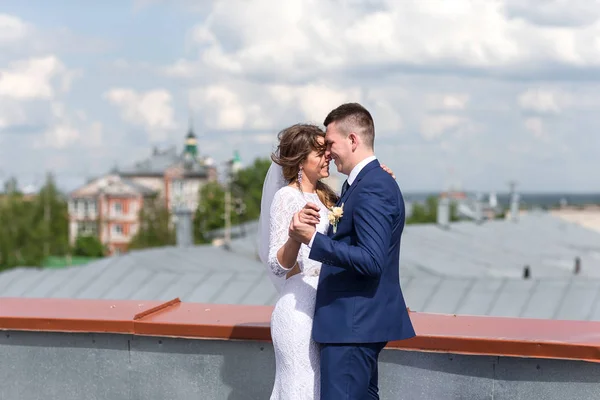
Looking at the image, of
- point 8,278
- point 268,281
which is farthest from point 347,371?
point 8,278

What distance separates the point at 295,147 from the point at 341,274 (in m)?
0.68

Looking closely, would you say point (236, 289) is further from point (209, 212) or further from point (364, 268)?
point (209, 212)

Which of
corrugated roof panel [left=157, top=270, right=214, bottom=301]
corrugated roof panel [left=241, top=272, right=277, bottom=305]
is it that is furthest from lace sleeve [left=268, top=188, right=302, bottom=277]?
corrugated roof panel [left=157, top=270, right=214, bottom=301]

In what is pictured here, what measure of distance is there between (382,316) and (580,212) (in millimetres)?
115527

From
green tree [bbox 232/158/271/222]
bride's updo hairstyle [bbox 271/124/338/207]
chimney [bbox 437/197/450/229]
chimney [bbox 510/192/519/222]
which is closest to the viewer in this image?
bride's updo hairstyle [bbox 271/124/338/207]

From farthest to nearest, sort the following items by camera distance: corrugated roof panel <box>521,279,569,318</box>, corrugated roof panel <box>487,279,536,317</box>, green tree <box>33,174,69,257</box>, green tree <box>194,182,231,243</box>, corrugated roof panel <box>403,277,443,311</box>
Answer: green tree <box>194,182,231,243</box> < green tree <box>33,174,69,257</box> < corrugated roof panel <box>403,277,443,311</box> < corrugated roof panel <box>487,279,536,317</box> < corrugated roof panel <box>521,279,569,318</box>

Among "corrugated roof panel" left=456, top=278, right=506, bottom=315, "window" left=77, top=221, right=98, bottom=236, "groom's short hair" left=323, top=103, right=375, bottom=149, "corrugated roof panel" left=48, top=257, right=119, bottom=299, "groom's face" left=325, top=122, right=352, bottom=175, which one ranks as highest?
"groom's short hair" left=323, top=103, right=375, bottom=149

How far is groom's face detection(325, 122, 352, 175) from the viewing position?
402cm

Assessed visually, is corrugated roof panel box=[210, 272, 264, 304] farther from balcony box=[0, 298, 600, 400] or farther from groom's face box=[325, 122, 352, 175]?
groom's face box=[325, 122, 352, 175]

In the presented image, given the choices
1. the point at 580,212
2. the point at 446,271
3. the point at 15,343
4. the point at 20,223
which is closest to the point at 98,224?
the point at 20,223

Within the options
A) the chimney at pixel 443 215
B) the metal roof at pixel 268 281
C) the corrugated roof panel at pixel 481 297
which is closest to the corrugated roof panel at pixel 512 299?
the metal roof at pixel 268 281

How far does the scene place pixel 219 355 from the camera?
520cm

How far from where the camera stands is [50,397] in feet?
18.3

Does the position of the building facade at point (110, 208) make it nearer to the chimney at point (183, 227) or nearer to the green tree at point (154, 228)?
the green tree at point (154, 228)
